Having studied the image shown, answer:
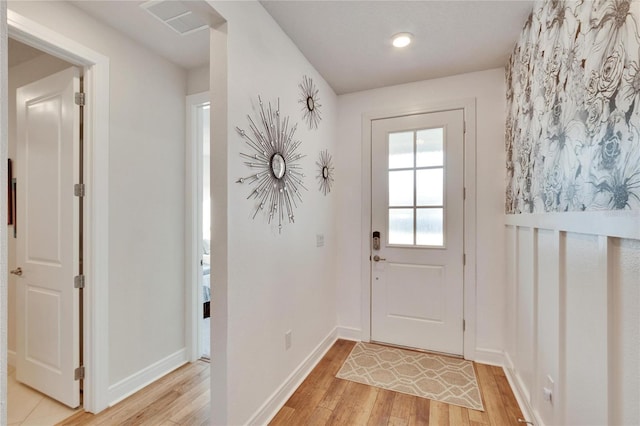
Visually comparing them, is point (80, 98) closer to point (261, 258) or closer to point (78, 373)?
point (261, 258)

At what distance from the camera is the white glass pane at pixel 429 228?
270cm

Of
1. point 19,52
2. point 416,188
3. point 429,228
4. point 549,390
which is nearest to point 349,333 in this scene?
point 429,228

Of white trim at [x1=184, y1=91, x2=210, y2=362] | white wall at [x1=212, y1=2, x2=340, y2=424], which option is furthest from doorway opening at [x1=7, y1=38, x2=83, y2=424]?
white wall at [x1=212, y1=2, x2=340, y2=424]

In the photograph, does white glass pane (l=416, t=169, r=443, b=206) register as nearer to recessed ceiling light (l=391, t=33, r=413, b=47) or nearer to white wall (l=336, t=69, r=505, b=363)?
white wall (l=336, t=69, r=505, b=363)

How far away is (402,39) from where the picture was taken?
6.88 feet

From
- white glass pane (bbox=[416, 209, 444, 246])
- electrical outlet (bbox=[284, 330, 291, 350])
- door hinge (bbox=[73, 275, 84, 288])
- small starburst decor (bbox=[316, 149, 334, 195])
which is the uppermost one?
small starburst decor (bbox=[316, 149, 334, 195])

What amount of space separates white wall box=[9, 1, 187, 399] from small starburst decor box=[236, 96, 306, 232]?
109 centimetres

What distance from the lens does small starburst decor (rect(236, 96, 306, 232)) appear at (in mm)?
1689

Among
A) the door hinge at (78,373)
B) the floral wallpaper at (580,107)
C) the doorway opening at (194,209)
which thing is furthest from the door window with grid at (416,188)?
the door hinge at (78,373)

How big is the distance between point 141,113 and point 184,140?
0.41 metres

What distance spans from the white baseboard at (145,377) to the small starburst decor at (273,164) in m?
1.53

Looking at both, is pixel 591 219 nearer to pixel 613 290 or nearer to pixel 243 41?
pixel 613 290

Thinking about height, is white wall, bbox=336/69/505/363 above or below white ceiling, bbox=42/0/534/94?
below

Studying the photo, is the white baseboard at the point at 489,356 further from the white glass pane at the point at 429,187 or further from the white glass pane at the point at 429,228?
the white glass pane at the point at 429,187
